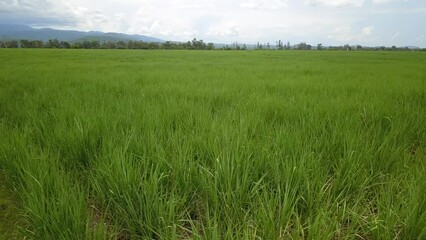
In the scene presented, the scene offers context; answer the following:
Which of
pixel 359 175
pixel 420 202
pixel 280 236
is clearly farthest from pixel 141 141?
pixel 420 202

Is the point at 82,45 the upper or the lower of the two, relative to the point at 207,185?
upper

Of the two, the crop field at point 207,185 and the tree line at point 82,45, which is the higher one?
the tree line at point 82,45

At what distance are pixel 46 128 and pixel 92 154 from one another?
84cm

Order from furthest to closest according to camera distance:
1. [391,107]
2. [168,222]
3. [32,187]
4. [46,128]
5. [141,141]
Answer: [391,107] → [46,128] → [141,141] → [32,187] → [168,222]

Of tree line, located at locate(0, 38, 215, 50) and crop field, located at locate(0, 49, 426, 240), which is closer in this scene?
crop field, located at locate(0, 49, 426, 240)

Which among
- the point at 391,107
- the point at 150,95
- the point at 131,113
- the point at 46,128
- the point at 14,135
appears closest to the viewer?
the point at 14,135

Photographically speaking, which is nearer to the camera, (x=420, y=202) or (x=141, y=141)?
(x=420, y=202)

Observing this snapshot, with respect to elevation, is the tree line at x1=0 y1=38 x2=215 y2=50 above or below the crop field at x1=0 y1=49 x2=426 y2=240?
above

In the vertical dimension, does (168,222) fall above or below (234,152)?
below

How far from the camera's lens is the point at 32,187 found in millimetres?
1613

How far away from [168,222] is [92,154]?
1247 millimetres

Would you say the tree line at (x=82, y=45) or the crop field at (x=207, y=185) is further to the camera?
the tree line at (x=82, y=45)

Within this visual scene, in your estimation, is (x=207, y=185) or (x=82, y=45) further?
(x=82, y=45)

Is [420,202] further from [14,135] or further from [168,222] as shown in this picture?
[14,135]
